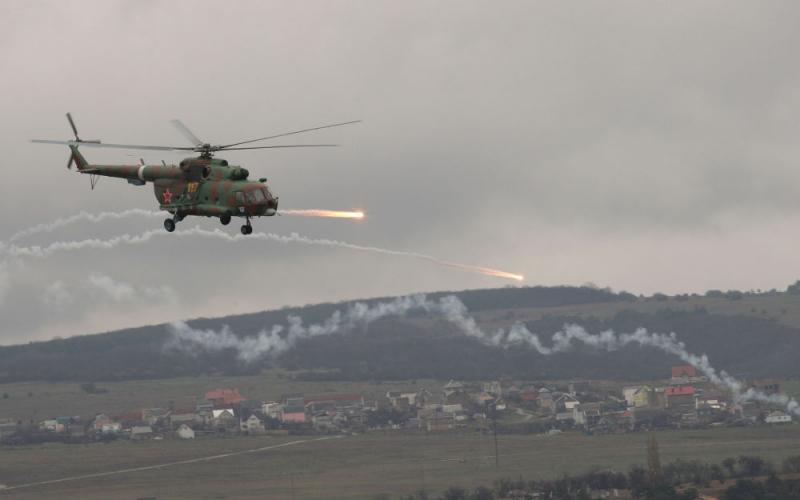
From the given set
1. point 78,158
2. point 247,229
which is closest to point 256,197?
point 247,229

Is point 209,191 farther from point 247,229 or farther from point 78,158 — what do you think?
point 78,158

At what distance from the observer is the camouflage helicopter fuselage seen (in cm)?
9869

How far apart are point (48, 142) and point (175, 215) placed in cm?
914

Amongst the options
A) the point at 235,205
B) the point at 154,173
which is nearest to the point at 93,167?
the point at 154,173

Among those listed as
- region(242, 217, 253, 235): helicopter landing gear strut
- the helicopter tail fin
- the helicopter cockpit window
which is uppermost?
the helicopter tail fin

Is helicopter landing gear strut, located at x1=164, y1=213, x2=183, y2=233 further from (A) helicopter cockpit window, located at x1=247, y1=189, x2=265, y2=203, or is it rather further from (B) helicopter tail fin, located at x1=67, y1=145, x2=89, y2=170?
(B) helicopter tail fin, located at x1=67, y1=145, x2=89, y2=170

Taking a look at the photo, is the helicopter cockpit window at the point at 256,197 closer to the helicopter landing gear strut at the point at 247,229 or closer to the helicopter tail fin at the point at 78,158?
the helicopter landing gear strut at the point at 247,229

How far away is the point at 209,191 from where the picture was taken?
10119cm

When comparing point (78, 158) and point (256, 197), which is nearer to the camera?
point (256, 197)

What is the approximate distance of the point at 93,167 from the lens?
116500 millimetres

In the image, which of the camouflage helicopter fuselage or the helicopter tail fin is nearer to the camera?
the camouflage helicopter fuselage

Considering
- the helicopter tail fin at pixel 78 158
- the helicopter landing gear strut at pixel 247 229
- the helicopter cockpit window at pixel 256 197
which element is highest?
the helicopter tail fin at pixel 78 158

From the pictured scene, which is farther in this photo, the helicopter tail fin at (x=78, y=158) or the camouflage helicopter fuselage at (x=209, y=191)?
the helicopter tail fin at (x=78, y=158)

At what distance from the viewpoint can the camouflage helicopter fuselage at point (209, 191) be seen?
324 ft
